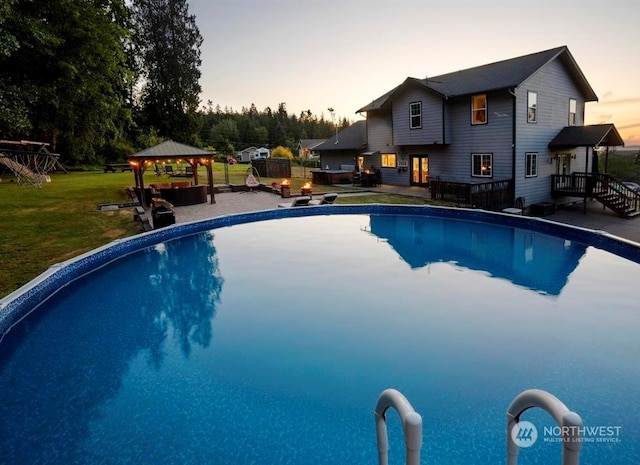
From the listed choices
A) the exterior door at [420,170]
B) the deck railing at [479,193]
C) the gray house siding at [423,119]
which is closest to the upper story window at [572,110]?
the deck railing at [479,193]

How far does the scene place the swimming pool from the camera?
154 inches

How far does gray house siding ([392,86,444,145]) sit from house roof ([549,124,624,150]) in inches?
211

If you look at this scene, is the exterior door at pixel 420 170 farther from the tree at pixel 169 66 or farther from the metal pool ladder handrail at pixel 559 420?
the tree at pixel 169 66

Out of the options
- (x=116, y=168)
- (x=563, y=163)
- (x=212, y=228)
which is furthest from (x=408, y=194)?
(x=116, y=168)

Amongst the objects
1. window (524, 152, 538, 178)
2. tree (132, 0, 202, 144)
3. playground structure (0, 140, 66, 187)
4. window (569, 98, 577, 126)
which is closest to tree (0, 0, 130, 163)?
playground structure (0, 140, 66, 187)

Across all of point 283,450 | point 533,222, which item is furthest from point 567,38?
point 283,450

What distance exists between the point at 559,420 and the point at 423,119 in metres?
20.3

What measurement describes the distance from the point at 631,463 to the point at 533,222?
10.6 meters

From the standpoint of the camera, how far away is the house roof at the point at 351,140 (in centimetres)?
2688

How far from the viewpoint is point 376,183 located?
Result: 77.8 ft

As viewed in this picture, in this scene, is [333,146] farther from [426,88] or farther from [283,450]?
[283,450]

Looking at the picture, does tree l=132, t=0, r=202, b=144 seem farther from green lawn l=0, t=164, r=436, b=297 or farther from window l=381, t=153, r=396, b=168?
window l=381, t=153, r=396, b=168

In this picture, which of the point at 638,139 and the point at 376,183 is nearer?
the point at 376,183

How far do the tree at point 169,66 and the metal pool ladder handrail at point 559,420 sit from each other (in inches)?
1678
